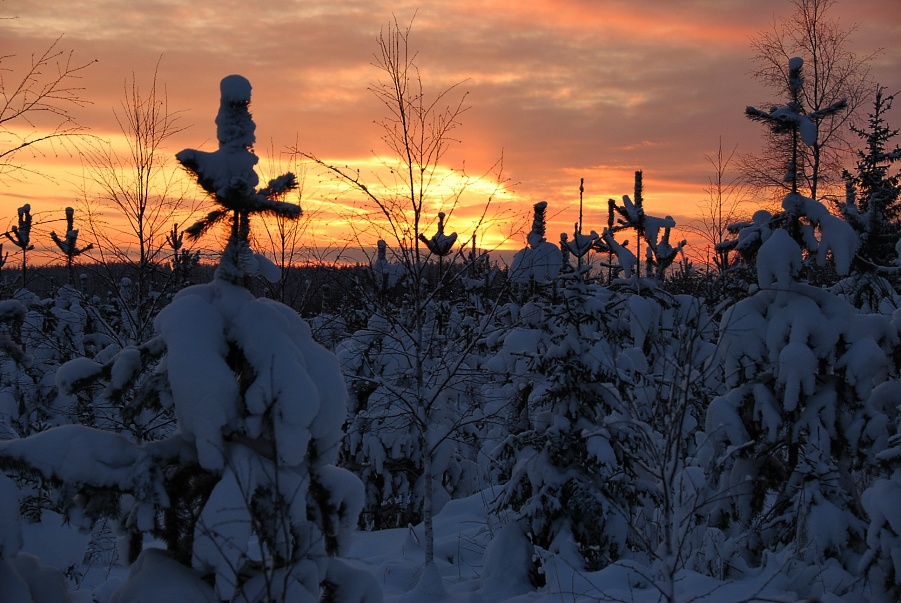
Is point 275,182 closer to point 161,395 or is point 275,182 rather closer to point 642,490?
point 161,395

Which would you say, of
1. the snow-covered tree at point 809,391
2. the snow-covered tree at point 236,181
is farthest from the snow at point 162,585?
the snow-covered tree at point 809,391

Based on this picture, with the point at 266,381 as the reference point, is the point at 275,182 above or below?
above

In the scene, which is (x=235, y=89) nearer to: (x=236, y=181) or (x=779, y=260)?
(x=236, y=181)

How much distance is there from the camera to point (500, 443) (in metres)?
10.6

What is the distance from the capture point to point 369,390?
17188 millimetres

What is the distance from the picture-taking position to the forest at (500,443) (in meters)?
4.70

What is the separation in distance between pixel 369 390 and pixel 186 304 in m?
12.5

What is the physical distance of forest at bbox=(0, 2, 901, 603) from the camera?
4.70 m

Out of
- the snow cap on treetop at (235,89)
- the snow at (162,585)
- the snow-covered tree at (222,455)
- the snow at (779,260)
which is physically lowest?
the snow at (162,585)

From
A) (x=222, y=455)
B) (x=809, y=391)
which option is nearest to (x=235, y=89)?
(x=222, y=455)

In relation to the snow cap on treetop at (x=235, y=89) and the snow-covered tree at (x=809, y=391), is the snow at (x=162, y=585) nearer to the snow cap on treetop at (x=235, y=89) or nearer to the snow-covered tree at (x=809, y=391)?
the snow cap on treetop at (x=235, y=89)

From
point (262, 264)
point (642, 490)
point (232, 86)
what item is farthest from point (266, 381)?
point (642, 490)

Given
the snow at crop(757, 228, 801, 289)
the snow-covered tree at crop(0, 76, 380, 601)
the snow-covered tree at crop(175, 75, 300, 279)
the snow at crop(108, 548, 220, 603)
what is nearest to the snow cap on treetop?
the snow-covered tree at crop(175, 75, 300, 279)

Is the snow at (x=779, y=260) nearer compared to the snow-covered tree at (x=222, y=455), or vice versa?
the snow-covered tree at (x=222, y=455)
